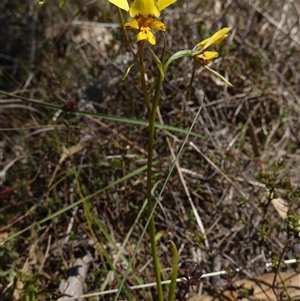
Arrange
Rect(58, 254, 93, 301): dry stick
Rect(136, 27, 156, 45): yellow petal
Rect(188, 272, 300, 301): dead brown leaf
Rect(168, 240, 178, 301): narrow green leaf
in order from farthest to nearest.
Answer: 1. Rect(58, 254, 93, 301): dry stick
2. Rect(188, 272, 300, 301): dead brown leaf
3. Rect(168, 240, 178, 301): narrow green leaf
4. Rect(136, 27, 156, 45): yellow petal

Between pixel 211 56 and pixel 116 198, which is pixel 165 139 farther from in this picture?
pixel 211 56

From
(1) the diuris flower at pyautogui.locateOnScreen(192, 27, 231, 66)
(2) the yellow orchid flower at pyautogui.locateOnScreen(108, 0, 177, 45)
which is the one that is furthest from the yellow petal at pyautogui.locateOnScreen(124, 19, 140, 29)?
(1) the diuris flower at pyautogui.locateOnScreen(192, 27, 231, 66)

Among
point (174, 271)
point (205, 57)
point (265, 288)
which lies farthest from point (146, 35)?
point (265, 288)

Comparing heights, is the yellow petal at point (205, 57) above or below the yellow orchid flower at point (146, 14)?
below

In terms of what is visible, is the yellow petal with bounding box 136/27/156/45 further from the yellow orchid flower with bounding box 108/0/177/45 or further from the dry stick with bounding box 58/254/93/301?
the dry stick with bounding box 58/254/93/301

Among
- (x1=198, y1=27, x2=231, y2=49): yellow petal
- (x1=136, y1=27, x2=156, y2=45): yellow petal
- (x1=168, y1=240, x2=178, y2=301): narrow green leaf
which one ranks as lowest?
(x1=168, y1=240, x2=178, y2=301): narrow green leaf

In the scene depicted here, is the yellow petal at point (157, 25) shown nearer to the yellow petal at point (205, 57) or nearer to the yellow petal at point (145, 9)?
the yellow petal at point (145, 9)

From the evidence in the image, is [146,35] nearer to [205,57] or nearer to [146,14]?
[146,14]

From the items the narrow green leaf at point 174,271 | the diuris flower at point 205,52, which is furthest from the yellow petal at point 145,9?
the narrow green leaf at point 174,271
